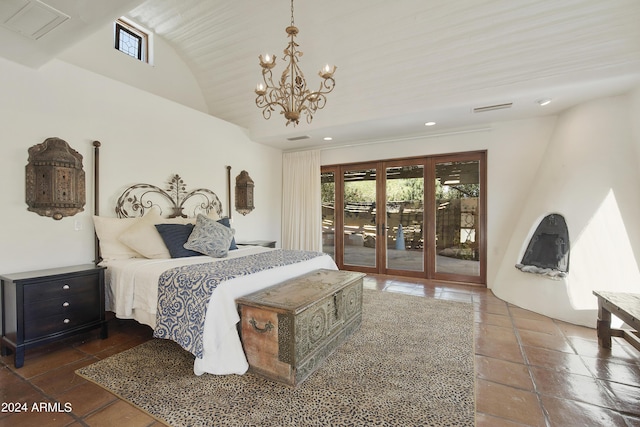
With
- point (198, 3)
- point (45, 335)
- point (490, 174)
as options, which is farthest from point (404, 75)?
point (45, 335)

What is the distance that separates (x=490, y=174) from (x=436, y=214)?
1.03 metres

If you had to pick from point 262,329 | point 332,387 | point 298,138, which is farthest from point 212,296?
point 298,138

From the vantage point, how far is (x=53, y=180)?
268cm

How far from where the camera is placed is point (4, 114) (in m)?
2.48

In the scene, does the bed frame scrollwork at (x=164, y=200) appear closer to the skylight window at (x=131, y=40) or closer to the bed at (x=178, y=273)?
the bed at (x=178, y=273)

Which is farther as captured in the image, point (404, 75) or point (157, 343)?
point (404, 75)

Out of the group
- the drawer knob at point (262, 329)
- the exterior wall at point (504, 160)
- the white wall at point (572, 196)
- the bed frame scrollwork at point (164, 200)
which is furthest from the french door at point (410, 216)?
the drawer knob at point (262, 329)

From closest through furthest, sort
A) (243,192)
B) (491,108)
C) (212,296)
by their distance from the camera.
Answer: (212,296), (491,108), (243,192)

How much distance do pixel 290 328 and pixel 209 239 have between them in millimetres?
1763

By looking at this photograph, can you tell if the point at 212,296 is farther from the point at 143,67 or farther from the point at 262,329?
the point at 143,67

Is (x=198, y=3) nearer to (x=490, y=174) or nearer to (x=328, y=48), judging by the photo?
(x=328, y=48)

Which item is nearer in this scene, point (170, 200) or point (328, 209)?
point (170, 200)

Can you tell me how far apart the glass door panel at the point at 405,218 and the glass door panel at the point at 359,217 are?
30cm

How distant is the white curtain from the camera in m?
5.73
